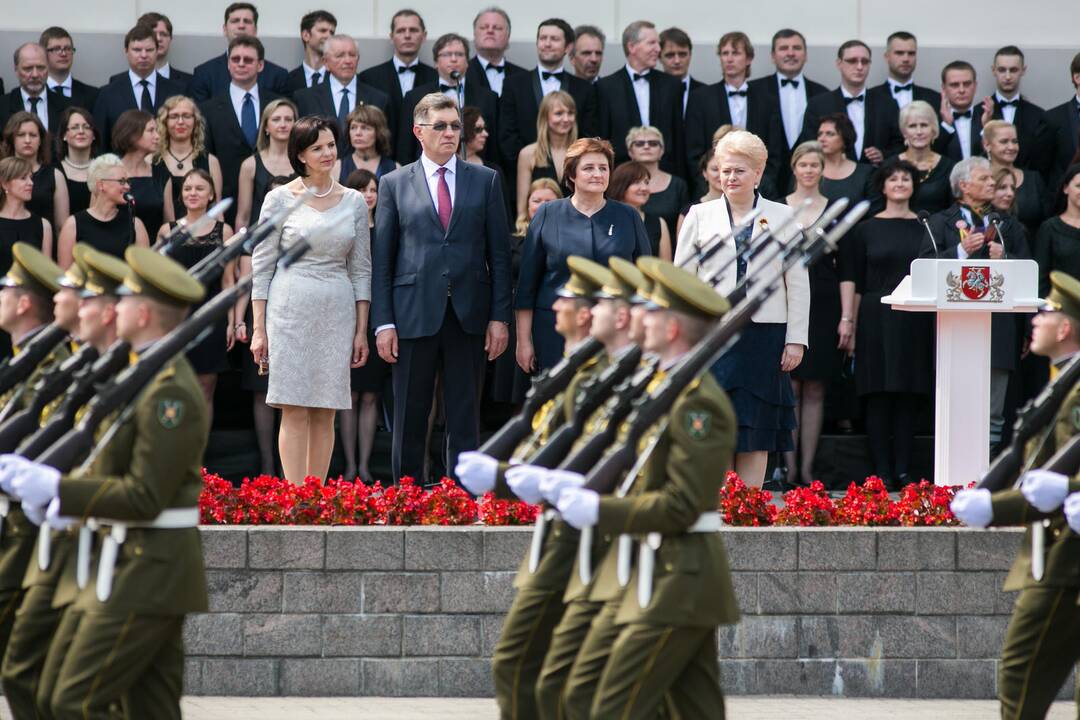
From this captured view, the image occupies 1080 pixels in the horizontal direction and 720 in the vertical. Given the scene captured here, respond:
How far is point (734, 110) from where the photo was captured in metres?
12.9

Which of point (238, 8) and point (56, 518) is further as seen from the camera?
point (238, 8)

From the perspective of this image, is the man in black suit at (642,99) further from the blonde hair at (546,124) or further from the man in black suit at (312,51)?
the man in black suit at (312,51)

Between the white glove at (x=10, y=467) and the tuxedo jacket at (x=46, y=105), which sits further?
the tuxedo jacket at (x=46, y=105)

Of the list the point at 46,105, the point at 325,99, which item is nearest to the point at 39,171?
the point at 46,105

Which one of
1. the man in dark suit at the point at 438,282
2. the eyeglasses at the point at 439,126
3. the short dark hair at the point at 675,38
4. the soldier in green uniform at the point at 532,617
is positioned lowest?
the soldier in green uniform at the point at 532,617

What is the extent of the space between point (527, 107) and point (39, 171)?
307 centimetres

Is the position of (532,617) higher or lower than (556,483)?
lower

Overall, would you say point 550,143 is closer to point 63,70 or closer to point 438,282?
point 438,282

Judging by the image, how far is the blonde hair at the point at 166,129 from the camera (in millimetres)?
11609

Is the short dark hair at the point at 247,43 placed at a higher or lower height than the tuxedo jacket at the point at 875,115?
higher

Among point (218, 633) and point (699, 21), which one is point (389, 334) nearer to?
point (218, 633)

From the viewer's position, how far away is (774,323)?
9.53 meters

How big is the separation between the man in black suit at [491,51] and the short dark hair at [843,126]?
205cm

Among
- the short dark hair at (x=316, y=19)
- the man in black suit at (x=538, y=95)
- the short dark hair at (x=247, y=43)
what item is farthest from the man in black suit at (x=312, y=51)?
the man in black suit at (x=538, y=95)
